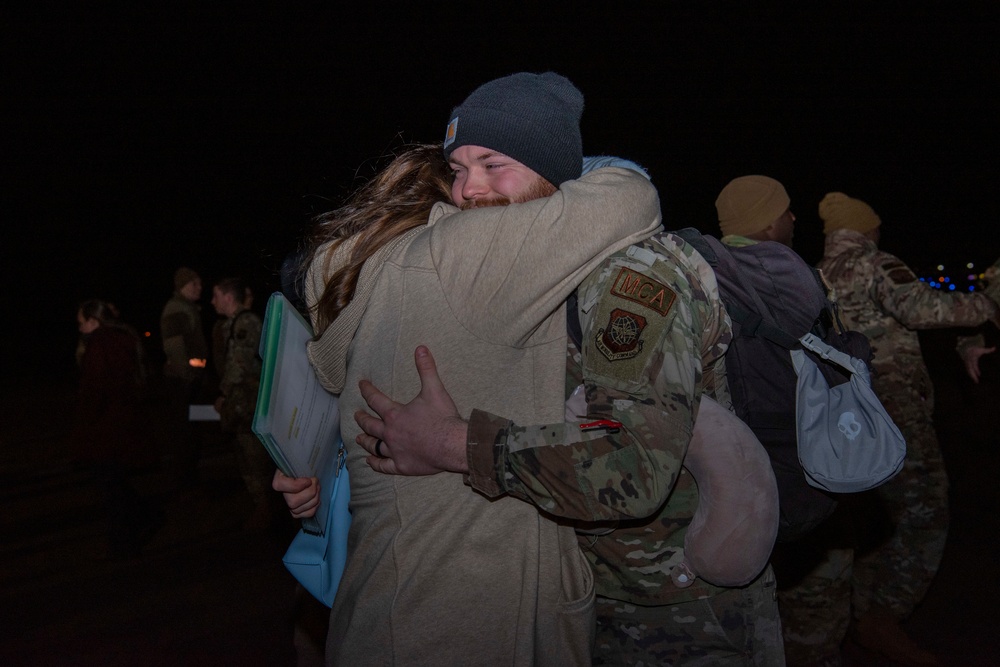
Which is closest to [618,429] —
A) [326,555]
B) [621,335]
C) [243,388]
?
[621,335]

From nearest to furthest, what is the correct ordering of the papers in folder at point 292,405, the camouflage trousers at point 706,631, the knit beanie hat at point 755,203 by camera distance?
the papers in folder at point 292,405 → the camouflage trousers at point 706,631 → the knit beanie hat at point 755,203

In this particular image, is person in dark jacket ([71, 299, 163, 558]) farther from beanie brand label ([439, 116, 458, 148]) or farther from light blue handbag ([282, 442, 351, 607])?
beanie brand label ([439, 116, 458, 148])

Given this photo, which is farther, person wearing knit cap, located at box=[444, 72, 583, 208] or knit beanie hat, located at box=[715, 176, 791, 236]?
knit beanie hat, located at box=[715, 176, 791, 236]

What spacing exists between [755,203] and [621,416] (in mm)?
2327

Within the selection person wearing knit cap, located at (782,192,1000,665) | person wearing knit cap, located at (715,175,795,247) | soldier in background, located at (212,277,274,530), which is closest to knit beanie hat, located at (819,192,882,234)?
person wearing knit cap, located at (782,192,1000,665)

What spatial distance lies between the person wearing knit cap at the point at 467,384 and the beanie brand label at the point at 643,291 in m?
0.06

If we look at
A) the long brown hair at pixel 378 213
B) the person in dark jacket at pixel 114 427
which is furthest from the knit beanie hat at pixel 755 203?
the person in dark jacket at pixel 114 427

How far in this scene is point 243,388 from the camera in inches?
255

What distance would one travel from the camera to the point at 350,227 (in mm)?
1741

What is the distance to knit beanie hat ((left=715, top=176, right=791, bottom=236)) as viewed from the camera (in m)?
3.44

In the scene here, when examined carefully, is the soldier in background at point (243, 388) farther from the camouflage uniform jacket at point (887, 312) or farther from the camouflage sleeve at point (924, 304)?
the camouflage sleeve at point (924, 304)

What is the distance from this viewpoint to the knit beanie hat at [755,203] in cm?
344

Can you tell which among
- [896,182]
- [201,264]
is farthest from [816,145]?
[201,264]

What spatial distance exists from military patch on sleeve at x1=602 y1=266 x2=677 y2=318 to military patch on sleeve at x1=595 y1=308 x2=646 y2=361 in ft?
0.10
